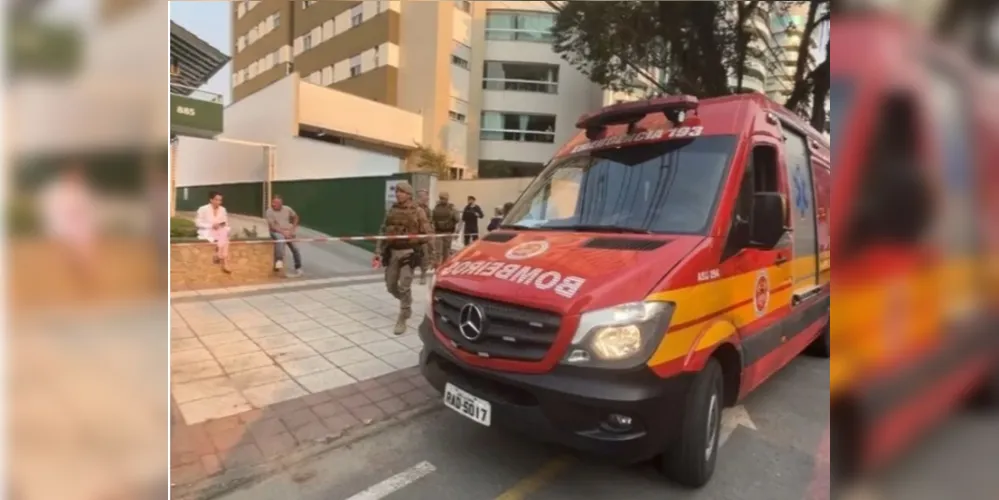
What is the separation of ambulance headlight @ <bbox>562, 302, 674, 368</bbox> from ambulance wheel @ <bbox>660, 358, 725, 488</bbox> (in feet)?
1.25

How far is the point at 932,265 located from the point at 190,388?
4267mm

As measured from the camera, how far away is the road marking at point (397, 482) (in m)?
2.63

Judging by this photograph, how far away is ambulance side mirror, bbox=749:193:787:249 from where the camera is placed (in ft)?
8.85

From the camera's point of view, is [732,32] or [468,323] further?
[732,32]

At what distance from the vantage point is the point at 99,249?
0.99 m

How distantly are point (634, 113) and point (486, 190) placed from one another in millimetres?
9466

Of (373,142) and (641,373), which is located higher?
(373,142)

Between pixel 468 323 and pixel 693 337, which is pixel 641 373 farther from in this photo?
pixel 468 323

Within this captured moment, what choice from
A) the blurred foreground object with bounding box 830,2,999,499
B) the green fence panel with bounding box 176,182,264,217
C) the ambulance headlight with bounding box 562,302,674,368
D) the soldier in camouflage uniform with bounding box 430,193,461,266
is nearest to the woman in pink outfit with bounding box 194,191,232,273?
the green fence panel with bounding box 176,182,264,217

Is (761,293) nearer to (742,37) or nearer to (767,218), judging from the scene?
(767,218)

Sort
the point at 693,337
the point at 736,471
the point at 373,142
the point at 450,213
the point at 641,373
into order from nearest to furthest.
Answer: the point at 641,373 → the point at 693,337 → the point at 736,471 → the point at 450,213 → the point at 373,142

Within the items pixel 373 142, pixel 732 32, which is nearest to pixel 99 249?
pixel 732 32

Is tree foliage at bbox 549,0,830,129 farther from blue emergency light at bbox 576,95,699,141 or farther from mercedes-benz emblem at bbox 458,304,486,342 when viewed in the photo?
mercedes-benz emblem at bbox 458,304,486,342

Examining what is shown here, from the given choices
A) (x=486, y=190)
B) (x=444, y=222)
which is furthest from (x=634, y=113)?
(x=486, y=190)
